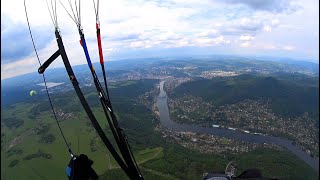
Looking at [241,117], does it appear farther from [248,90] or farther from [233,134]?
[248,90]

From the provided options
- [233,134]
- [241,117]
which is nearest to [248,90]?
[241,117]

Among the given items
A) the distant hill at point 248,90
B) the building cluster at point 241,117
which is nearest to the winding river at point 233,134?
the building cluster at point 241,117

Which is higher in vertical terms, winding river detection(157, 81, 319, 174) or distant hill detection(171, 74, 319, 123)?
distant hill detection(171, 74, 319, 123)

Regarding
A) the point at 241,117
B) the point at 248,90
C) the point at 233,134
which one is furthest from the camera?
the point at 248,90

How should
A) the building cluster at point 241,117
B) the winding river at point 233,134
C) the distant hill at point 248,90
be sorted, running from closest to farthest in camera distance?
the winding river at point 233,134 → the building cluster at point 241,117 → the distant hill at point 248,90

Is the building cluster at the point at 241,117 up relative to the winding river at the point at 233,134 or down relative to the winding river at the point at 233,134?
up

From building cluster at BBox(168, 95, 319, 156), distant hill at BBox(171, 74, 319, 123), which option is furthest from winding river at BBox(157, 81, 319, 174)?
distant hill at BBox(171, 74, 319, 123)

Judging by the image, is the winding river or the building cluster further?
the building cluster

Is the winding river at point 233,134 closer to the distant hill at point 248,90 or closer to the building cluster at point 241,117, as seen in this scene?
the building cluster at point 241,117

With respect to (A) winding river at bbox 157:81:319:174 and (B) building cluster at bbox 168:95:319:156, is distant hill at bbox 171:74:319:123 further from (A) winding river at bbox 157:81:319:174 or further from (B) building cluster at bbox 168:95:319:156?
(A) winding river at bbox 157:81:319:174

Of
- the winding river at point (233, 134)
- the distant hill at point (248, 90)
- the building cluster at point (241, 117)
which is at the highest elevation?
the distant hill at point (248, 90)

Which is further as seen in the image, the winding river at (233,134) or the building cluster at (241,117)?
the building cluster at (241,117)

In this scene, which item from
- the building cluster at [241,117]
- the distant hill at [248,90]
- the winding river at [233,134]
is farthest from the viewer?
the distant hill at [248,90]
